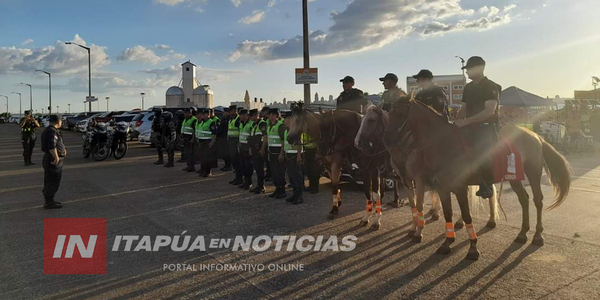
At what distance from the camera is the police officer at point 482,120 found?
198 inches

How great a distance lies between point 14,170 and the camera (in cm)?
1330

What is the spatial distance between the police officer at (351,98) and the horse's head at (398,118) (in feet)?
6.84

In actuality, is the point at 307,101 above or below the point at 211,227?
above

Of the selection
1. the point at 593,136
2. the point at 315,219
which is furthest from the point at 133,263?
the point at 593,136

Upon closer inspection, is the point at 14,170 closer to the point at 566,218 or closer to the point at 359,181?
the point at 359,181

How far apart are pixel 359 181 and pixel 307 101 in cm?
502

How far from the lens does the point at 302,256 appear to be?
508cm

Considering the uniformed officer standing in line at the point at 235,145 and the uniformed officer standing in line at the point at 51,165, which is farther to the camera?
the uniformed officer standing in line at the point at 235,145

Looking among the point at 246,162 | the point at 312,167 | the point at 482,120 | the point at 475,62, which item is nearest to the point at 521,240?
the point at 482,120

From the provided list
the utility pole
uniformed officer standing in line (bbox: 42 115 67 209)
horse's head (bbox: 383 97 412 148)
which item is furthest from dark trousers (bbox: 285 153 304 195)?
the utility pole

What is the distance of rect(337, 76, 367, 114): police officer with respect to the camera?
7.40m

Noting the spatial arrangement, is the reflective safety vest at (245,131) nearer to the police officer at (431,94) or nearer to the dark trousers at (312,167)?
the dark trousers at (312,167)

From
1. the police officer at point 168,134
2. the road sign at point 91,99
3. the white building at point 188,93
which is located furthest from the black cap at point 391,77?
the white building at point 188,93

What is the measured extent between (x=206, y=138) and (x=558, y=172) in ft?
28.7
